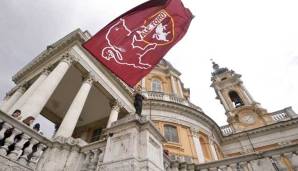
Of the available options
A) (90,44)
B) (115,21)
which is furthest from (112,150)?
(115,21)

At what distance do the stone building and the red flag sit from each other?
1860mm

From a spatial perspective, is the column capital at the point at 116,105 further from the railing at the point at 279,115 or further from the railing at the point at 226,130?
the railing at the point at 279,115

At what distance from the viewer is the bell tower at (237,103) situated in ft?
85.2

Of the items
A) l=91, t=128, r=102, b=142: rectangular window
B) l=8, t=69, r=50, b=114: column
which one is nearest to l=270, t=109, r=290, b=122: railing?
l=91, t=128, r=102, b=142: rectangular window

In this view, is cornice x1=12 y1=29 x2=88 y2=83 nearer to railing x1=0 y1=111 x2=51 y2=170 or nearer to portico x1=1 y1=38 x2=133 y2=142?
portico x1=1 y1=38 x2=133 y2=142

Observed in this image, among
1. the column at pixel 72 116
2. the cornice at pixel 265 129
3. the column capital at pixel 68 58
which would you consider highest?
the cornice at pixel 265 129

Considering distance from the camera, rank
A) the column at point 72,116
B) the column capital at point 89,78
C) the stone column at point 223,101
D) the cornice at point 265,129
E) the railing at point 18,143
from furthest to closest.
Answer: the stone column at point 223,101, the cornice at point 265,129, the column capital at point 89,78, the column at point 72,116, the railing at point 18,143

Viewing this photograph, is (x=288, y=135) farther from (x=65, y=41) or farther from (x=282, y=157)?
(x=65, y=41)

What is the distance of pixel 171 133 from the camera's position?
18.3m

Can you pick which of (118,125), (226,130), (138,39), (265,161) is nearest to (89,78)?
(138,39)

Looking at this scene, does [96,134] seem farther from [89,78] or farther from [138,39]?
[138,39]

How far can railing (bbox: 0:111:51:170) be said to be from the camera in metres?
5.25

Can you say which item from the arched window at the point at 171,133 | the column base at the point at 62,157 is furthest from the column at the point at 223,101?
the column base at the point at 62,157

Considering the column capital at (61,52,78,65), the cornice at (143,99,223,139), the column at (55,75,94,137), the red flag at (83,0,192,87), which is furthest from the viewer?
the cornice at (143,99,223,139)
